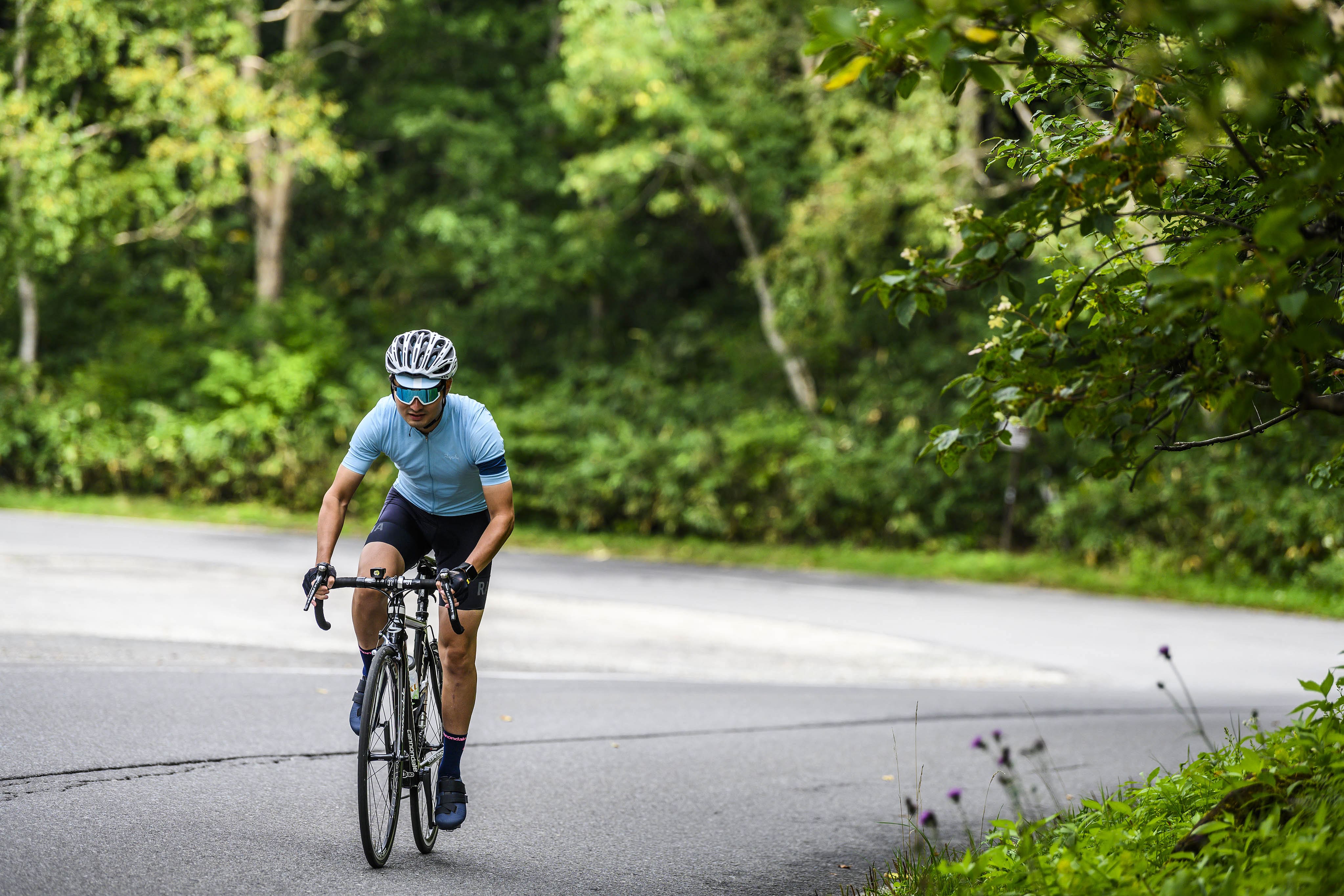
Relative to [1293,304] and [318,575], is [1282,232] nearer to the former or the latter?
[1293,304]

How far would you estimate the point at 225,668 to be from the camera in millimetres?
9180

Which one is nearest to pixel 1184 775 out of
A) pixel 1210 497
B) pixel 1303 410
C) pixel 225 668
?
pixel 1303 410

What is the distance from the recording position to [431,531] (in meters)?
5.88

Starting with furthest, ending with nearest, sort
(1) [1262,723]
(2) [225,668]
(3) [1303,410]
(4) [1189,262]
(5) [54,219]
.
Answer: (5) [54,219], (2) [225,668], (1) [1262,723], (3) [1303,410], (4) [1189,262]

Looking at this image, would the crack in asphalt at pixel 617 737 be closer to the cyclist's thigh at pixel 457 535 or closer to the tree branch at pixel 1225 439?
the cyclist's thigh at pixel 457 535

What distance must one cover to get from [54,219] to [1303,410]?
24597 millimetres

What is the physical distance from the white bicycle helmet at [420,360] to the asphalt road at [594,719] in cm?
203

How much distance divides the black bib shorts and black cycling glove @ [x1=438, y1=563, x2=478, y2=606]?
0.74 metres

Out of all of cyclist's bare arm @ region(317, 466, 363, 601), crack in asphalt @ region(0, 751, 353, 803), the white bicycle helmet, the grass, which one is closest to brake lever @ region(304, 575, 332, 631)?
cyclist's bare arm @ region(317, 466, 363, 601)

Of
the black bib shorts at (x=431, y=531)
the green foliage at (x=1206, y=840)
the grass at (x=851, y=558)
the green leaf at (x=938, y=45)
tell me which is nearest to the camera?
the green leaf at (x=938, y=45)

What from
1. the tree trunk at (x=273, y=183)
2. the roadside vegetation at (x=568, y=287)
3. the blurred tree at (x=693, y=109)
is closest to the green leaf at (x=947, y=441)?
the roadside vegetation at (x=568, y=287)

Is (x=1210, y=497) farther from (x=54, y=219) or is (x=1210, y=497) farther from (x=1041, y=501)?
(x=54, y=219)

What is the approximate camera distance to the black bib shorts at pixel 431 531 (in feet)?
19.0

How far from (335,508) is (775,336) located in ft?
63.3
